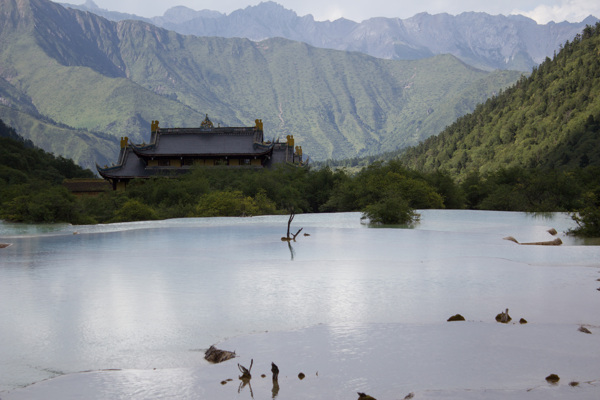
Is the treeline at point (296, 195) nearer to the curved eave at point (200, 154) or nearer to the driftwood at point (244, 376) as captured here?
the curved eave at point (200, 154)

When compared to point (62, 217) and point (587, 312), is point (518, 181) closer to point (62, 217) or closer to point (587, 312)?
point (62, 217)

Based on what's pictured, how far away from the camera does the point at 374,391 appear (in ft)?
19.6

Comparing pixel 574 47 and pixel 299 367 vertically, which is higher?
pixel 574 47

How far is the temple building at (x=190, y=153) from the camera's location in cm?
5431

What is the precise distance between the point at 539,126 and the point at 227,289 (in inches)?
3226

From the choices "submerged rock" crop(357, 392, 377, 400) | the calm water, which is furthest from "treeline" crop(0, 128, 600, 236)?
"submerged rock" crop(357, 392, 377, 400)

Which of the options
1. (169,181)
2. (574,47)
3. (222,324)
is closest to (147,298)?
(222,324)

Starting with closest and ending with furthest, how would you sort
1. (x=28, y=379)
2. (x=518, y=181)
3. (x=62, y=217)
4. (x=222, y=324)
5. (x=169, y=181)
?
(x=28, y=379) < (x=222, y=324) < (x=62, y=217) < (x=169, y=181) < (x=518, y=181)

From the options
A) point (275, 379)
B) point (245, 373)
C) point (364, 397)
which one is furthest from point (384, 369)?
point (245, 373)

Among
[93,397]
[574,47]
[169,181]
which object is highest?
[574,47]

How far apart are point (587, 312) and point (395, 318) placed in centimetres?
277

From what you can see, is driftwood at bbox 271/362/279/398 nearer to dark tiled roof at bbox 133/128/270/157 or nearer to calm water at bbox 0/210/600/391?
calm water at bbox 0/210/600/391

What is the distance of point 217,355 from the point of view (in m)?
6.95

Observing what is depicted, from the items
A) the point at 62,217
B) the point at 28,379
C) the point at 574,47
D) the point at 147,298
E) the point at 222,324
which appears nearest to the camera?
the point at 28,379
